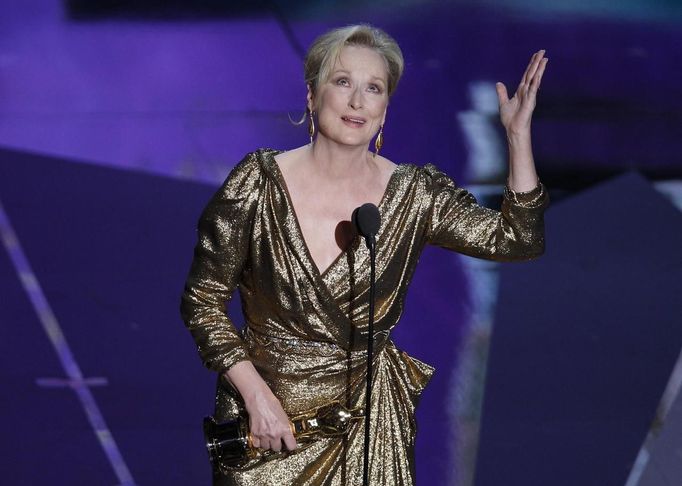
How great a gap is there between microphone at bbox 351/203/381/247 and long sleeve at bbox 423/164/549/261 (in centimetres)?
32

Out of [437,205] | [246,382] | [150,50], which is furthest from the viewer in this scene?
[150,50]

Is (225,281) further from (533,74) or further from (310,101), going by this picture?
(533,74)

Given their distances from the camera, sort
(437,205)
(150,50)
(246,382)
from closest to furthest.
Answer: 1. (246,382)
2. (437,205)
3. (150,50)

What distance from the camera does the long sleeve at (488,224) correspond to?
2520mm

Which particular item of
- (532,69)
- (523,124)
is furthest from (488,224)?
(532,69)

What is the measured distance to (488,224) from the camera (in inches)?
101

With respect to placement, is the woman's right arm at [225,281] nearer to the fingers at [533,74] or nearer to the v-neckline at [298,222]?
the v-neckline at [298,222]

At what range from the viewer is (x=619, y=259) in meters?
4.36

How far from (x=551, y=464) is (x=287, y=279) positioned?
Answer: 6.63 ft

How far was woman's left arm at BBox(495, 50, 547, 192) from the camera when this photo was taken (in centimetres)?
247

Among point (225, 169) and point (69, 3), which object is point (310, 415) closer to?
point (225, 169)

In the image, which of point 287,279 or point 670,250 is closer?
point 287,279

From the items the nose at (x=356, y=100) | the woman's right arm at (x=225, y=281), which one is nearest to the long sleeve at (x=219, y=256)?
the woman's right arm at (x=225, y=281)

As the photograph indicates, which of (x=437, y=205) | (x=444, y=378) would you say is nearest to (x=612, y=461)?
(x=444, y=378)
